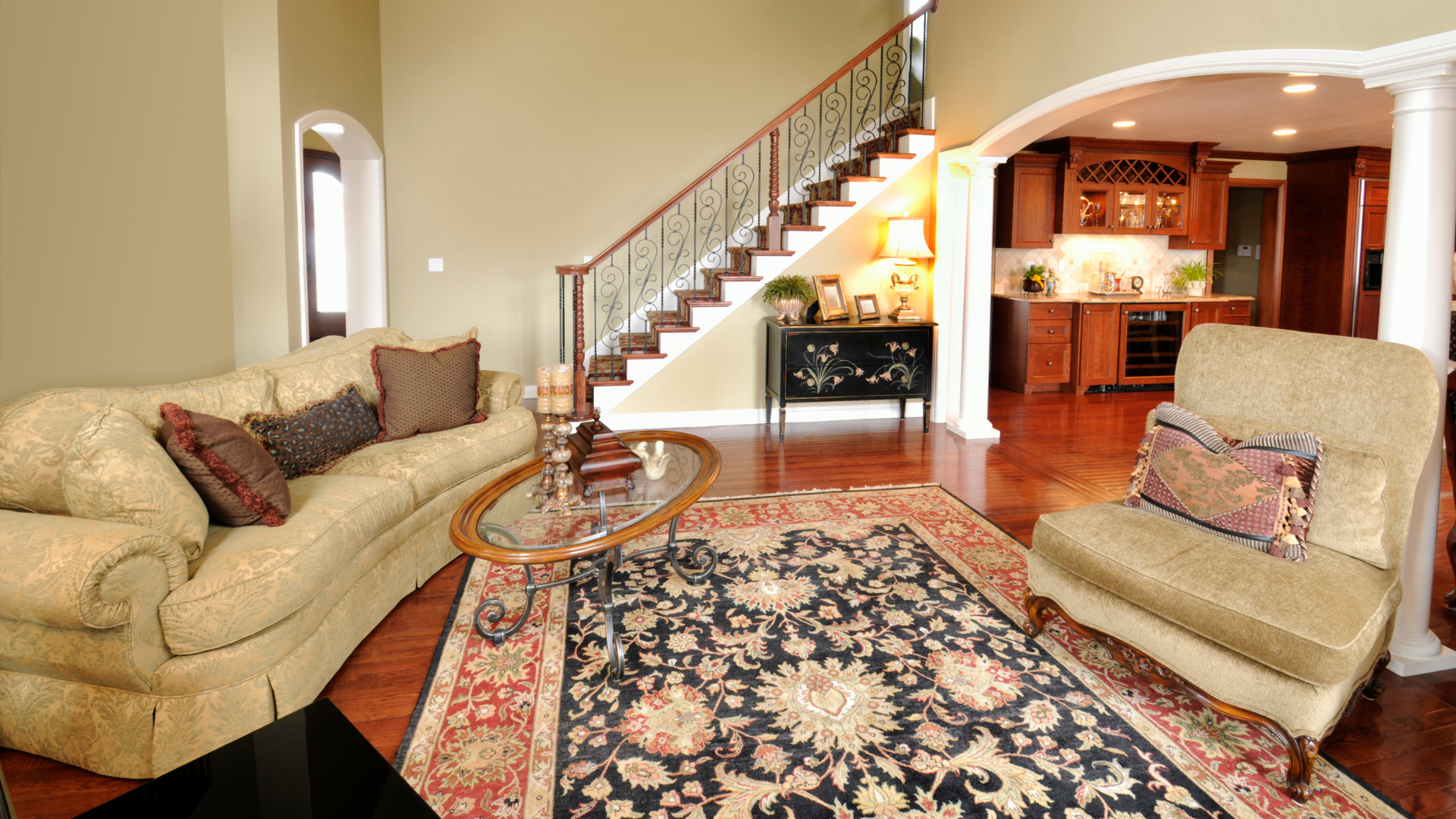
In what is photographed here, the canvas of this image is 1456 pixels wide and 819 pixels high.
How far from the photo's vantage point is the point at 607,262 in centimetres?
736

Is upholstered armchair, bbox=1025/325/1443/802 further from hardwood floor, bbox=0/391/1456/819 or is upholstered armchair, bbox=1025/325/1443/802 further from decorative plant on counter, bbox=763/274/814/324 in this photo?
decorative plant on counter, bbox=763/274/814/324

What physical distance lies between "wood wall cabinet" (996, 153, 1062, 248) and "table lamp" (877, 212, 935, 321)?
2006mm

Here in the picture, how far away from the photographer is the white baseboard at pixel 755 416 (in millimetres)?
6375

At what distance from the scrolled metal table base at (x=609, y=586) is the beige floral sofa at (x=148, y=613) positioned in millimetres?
443

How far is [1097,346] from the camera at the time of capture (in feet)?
26.2

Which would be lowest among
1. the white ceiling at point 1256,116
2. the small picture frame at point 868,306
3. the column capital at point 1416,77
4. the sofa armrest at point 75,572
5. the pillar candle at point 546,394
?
the sofa armrest at point 75,572

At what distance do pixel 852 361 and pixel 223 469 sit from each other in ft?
14.5

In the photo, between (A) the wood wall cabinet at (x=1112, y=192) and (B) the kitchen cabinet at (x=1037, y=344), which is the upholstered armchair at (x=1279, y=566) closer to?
(B) the kitchen cabinet at (x=1037, y=344)

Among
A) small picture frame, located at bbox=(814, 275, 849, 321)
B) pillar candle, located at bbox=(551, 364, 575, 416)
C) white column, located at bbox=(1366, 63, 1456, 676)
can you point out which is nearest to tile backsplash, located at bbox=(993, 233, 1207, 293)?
small picture frame, located at bbox=(814, 275, 849, 321)

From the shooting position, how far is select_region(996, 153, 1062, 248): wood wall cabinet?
788 centimetres

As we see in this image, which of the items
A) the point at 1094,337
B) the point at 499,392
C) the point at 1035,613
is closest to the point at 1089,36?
the point at 1035,613

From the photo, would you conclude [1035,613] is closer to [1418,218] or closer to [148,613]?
[1418,218]

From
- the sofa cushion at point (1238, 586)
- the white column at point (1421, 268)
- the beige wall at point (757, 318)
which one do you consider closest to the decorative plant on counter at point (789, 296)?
the beige wall at point (757, 318)

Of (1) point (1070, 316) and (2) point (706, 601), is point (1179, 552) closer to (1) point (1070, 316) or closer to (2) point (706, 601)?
(2) point (706, 601)
